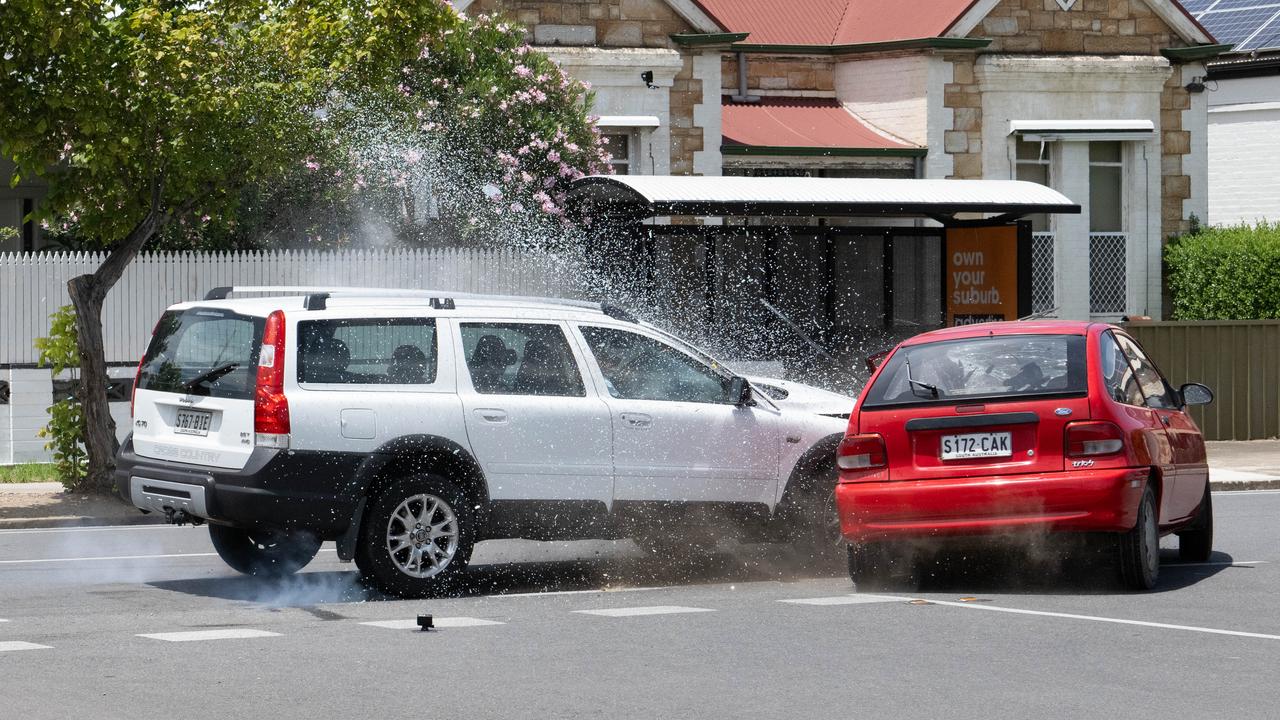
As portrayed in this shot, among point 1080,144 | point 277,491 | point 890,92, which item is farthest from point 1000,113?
point 277,491

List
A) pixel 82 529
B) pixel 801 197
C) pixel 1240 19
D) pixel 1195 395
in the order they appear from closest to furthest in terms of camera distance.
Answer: pixel 1195 395 < pixel 82 529 < pixel 801 197 < pixel 1240 19

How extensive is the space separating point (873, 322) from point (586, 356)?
40.3 ft

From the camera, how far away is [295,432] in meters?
10.5

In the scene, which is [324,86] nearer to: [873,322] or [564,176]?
[564,176]

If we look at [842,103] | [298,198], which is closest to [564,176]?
[298,198]

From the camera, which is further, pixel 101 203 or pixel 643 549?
pixel 101 203

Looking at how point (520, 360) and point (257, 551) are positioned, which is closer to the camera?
point (520, 360)

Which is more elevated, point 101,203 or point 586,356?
point 101,203

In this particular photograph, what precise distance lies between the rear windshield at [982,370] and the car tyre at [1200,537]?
1986 millimetres

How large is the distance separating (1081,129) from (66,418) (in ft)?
55.7

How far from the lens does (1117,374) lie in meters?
11.2

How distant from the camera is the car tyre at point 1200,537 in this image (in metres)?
12.4

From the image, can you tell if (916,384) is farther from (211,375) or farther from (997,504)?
(211,375)

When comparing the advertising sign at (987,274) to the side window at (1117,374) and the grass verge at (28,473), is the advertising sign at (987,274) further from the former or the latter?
the side window at (1117,374)
